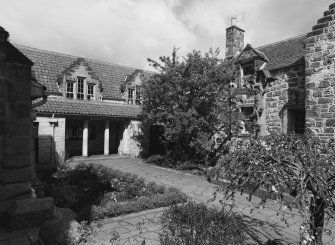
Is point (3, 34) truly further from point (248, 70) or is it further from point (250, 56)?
point (248, 70)

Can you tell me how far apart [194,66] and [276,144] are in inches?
395

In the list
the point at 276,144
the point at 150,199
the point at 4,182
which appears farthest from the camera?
the point at 150,199

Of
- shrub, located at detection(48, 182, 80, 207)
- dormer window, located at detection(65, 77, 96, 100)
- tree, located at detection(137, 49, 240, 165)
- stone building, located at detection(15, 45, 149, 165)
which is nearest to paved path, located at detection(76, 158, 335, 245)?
shrub, located at detection(48, 182, 80, 207)

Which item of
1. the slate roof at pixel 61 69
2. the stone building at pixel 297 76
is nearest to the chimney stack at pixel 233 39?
the stone building at pixel 297 76

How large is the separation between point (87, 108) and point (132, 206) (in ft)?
40.2

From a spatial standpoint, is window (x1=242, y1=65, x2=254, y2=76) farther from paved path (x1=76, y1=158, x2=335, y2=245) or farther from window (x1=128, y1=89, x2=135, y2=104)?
window (x1=128, y1=89, x2=135, y2=104)

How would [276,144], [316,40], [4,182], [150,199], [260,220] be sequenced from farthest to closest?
[316,40]
[150,199]
[260,220]
[4,182]
[276,144]

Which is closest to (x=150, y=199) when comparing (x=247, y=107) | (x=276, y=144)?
A: (x=276, y=144)

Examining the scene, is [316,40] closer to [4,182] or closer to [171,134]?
[171,134]

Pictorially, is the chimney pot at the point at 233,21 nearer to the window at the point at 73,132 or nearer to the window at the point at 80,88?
the window at the point at 80,88

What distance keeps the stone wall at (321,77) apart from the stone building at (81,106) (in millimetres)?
11922

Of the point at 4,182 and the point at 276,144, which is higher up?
the point at 276,144

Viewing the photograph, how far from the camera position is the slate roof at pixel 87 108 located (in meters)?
16.0

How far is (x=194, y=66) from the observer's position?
44.8 ft
